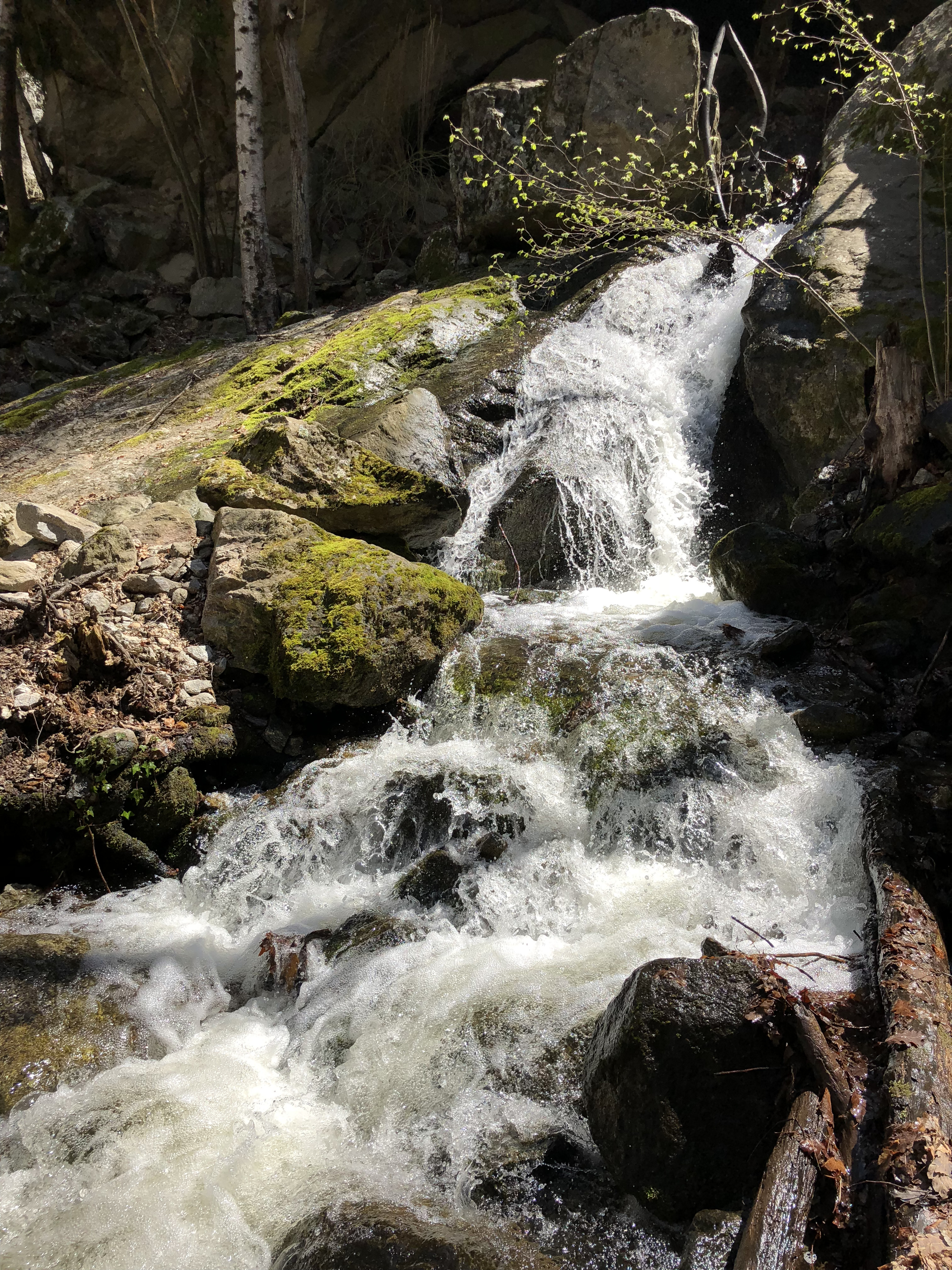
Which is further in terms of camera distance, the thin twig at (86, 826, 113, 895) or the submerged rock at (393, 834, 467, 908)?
the thin twig at (86, 826, 113, 895)

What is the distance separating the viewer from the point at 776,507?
24.2ft

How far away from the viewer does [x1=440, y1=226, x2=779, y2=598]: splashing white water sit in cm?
728

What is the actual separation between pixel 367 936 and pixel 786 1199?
80.9 inches

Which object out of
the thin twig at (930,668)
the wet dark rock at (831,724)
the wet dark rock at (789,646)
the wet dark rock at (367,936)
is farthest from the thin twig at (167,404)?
the thin twig at (930,668)

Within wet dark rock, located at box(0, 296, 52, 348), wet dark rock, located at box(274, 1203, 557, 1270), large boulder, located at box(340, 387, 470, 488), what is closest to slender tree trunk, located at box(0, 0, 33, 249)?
wet dark rock, located at box(0, 296, 52, 348)

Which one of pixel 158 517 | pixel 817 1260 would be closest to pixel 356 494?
pixel 158 517

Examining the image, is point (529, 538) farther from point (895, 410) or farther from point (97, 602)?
point (97, 602)

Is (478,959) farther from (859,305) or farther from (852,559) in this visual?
(859,305)

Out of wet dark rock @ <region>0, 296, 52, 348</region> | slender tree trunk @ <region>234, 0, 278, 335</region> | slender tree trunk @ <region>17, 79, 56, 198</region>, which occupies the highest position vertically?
slender tree trunk @ <region>17, 79, 56, 198</region>

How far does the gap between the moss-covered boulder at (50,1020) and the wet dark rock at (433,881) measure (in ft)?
4.32

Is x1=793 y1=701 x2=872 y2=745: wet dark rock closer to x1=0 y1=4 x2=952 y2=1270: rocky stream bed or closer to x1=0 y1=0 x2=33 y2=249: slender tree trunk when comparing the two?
x1=0 y1=4 x2=952 y2=1270: rocky stream bed

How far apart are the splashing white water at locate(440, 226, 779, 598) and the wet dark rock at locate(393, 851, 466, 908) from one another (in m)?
3.32

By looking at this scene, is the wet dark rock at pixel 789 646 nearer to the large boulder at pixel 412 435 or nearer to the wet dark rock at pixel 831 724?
the wet dark rock at pixel 831 724

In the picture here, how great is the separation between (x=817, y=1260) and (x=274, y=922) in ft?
8.92
